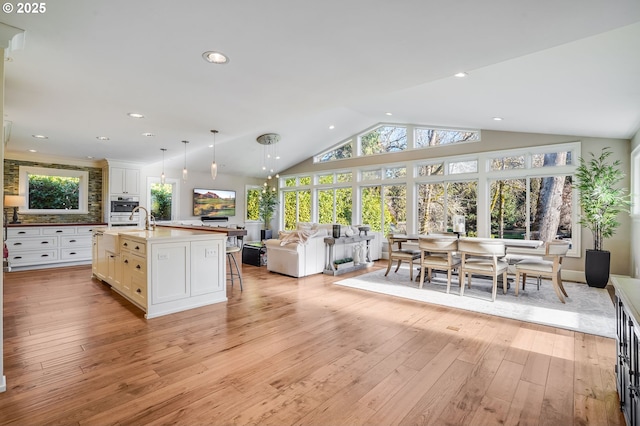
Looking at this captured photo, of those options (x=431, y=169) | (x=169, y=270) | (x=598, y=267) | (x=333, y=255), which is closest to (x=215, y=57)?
(x=169, y=270)

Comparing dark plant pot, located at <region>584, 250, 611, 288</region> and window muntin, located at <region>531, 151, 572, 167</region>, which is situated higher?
window muntin, located at <region>531, 151, 572, 167</region>

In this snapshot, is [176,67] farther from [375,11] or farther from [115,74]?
[375,11]

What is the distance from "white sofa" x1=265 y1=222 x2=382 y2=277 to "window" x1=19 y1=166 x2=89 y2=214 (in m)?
4.87

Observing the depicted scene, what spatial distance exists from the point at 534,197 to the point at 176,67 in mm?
6706

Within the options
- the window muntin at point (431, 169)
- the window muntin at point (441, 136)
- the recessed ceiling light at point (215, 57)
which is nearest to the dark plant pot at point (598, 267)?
the window muntin at point (441, 136)

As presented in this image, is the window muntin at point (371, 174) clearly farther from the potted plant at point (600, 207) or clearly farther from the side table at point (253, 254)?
the potted plant at point (600, 207)

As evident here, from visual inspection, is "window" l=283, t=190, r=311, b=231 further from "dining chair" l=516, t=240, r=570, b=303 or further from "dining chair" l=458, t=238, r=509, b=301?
"dining chair" l=516, t=240, r=570, b=303

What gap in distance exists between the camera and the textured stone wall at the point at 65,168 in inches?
253

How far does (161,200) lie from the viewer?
883 cm

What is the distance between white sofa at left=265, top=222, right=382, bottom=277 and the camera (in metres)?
5.71

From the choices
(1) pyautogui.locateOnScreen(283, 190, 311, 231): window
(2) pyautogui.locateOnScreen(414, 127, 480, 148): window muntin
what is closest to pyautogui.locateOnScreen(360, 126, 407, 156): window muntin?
(2) pyautogui.locateOnScreen(414, 127, 480, 148): window muntin

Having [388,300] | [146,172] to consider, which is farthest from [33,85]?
[146,172]

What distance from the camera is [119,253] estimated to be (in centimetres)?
427

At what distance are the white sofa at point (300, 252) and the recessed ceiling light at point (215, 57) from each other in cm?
373
